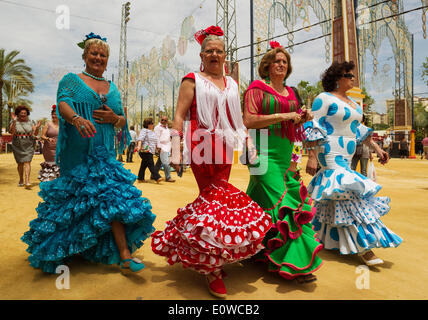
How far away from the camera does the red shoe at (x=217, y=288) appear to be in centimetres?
230

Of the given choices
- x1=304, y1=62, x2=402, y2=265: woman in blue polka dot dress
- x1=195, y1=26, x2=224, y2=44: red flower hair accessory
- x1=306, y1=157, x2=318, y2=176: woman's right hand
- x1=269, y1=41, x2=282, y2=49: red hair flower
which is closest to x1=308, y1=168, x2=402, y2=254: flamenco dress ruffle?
x1=304, y1=62, x2=402, y2=265: woman in blue polka dot dress

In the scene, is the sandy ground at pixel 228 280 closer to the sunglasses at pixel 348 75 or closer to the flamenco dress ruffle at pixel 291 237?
the flamenco dress ruffle at pixel 291 237

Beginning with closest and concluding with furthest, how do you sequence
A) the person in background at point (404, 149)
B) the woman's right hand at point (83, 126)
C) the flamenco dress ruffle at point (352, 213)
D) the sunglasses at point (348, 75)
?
the woman's right hand at point (83, 126) → the flamenco dress ruffle at point (352, 213) → the sunglasses at point (348, 75) → the person in background at point (404, 149)

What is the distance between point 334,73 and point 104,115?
8.65ft

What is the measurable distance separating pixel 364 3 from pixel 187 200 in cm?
1527

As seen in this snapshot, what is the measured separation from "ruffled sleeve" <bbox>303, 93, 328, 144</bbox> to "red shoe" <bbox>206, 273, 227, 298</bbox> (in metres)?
1.83

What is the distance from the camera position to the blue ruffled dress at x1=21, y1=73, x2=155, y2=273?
2.62 metres

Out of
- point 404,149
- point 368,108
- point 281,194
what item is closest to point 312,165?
point 281,194

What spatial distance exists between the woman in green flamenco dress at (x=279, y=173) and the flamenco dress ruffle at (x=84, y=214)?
1182 mm

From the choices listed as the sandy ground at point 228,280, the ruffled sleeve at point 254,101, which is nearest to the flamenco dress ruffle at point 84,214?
the sandy ground at point 228,280

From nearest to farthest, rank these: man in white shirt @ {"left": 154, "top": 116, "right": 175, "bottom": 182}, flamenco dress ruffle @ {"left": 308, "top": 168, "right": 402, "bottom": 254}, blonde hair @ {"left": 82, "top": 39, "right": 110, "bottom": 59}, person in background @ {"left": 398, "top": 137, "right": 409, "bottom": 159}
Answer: blonde hair @ {"left": 82, "top": 39, "right": 110, "bottom": 59}
flamenco dress ruffle @ {"left": 308, "top": 168, "right": 402, "bottom": 254}
man in white shirt @ {"left": 154, "top": 116, "right": 175, "bottom": 182}
person in background @ {"left": 398, "top": 137, "right": 409, "bottom": 159}

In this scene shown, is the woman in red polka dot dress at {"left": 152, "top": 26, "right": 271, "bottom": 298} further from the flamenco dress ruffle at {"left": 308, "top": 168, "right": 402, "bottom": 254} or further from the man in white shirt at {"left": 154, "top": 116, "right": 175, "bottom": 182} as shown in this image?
the man in white shirt at {"left": 154, "top": 116, "right": 175, "bottom": 182}

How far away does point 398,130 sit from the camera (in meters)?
26.2

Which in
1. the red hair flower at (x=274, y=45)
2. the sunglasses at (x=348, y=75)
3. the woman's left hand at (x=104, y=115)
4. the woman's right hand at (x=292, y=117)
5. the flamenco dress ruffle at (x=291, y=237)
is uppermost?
the red hair flower at (x=274, y=45)
